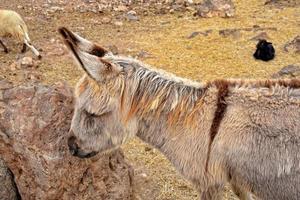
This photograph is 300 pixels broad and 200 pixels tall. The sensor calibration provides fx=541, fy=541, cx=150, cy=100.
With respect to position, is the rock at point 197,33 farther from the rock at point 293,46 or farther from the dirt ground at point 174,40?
the rock at point 293,46

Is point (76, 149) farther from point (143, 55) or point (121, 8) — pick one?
point (121, 8)

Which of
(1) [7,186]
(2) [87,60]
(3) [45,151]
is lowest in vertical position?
(1) [7,186]

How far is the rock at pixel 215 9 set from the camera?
12.0 m

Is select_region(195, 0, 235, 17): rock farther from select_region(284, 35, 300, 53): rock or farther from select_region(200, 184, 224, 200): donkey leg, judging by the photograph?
select_region(200, 184, 224, 200): donkey leg

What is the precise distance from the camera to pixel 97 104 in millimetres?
4117

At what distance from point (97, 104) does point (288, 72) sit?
5.62m

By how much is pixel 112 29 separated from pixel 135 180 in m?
6.15

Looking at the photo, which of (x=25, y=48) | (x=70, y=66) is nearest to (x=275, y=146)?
(x=70, y=66)

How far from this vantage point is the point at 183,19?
39.4ft

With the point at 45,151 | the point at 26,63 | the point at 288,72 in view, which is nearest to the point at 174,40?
the point at 288,72

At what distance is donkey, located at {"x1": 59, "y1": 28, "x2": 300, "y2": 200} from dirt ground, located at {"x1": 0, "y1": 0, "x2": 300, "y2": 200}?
265 centimetres

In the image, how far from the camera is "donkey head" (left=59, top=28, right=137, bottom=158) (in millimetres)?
3904

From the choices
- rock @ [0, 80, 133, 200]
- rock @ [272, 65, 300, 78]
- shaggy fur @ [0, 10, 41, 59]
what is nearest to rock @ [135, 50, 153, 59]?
shaggy fur @ [0, 10, 41, 59]

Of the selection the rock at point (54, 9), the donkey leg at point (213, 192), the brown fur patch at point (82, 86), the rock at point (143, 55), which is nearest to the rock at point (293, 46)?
the rock at point (143, 55)
